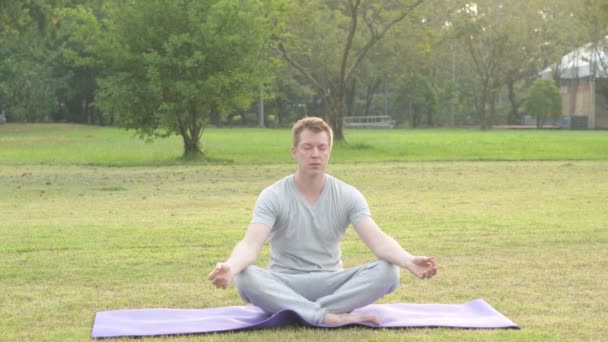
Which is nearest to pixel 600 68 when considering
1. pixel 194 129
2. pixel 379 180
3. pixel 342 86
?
pixel 342 86

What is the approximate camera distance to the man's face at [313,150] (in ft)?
20.7

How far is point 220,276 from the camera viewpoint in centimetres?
575

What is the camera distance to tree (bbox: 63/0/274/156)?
27.4 m

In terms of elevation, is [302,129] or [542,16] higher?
[542,16]

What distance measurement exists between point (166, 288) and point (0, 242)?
364 centimetres

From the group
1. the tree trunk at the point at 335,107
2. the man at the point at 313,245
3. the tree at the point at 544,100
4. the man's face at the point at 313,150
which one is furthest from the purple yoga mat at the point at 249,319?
the tree at the point at 544,100

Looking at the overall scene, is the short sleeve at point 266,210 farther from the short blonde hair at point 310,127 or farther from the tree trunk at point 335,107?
the tree trunk at point 335,107

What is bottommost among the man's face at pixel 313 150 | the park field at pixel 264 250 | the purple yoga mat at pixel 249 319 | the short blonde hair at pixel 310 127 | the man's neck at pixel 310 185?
the park field at pixel 264 250

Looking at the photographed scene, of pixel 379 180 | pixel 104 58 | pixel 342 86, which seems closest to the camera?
pixel 379 180

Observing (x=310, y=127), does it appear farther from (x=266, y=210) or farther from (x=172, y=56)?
(x=172, y=56)

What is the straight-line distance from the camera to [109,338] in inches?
242

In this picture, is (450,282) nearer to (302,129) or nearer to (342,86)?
(302,129)

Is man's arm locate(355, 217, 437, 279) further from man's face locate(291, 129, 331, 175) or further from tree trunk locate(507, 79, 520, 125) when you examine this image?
tree trunk locate(507, 79, 520, 125)

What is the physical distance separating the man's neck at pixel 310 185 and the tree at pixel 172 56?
2087 cm
